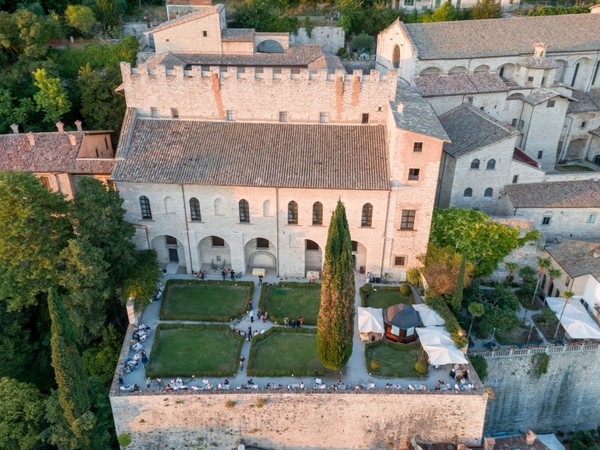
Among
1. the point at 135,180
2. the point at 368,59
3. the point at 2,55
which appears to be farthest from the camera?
the point at 368,59

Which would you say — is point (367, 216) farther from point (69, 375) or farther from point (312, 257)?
point (69, 375)

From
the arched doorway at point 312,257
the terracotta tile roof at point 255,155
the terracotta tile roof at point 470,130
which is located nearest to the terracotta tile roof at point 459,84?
the terracotta tile roof at point 470,130

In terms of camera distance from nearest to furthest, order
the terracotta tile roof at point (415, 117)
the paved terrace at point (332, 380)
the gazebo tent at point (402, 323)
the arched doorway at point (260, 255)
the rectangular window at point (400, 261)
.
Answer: the paved terrace at point (332, 380) < the gazebo tent at point (402, 323) < the terracotta tile roof at point (415, 117) < the rectangular window at point (400, 261) < the arched doorway at point (260, 255)

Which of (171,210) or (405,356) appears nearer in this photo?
(405,356)

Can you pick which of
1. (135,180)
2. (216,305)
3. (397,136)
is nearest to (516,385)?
(397,136)

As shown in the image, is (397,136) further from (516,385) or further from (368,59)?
(368,59)

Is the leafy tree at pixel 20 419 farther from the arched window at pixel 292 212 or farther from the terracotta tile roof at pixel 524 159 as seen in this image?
the terracotta tile roof at pixel 524 159

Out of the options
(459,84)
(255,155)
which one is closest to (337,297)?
Answer: (255,155)

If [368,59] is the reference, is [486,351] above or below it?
below
